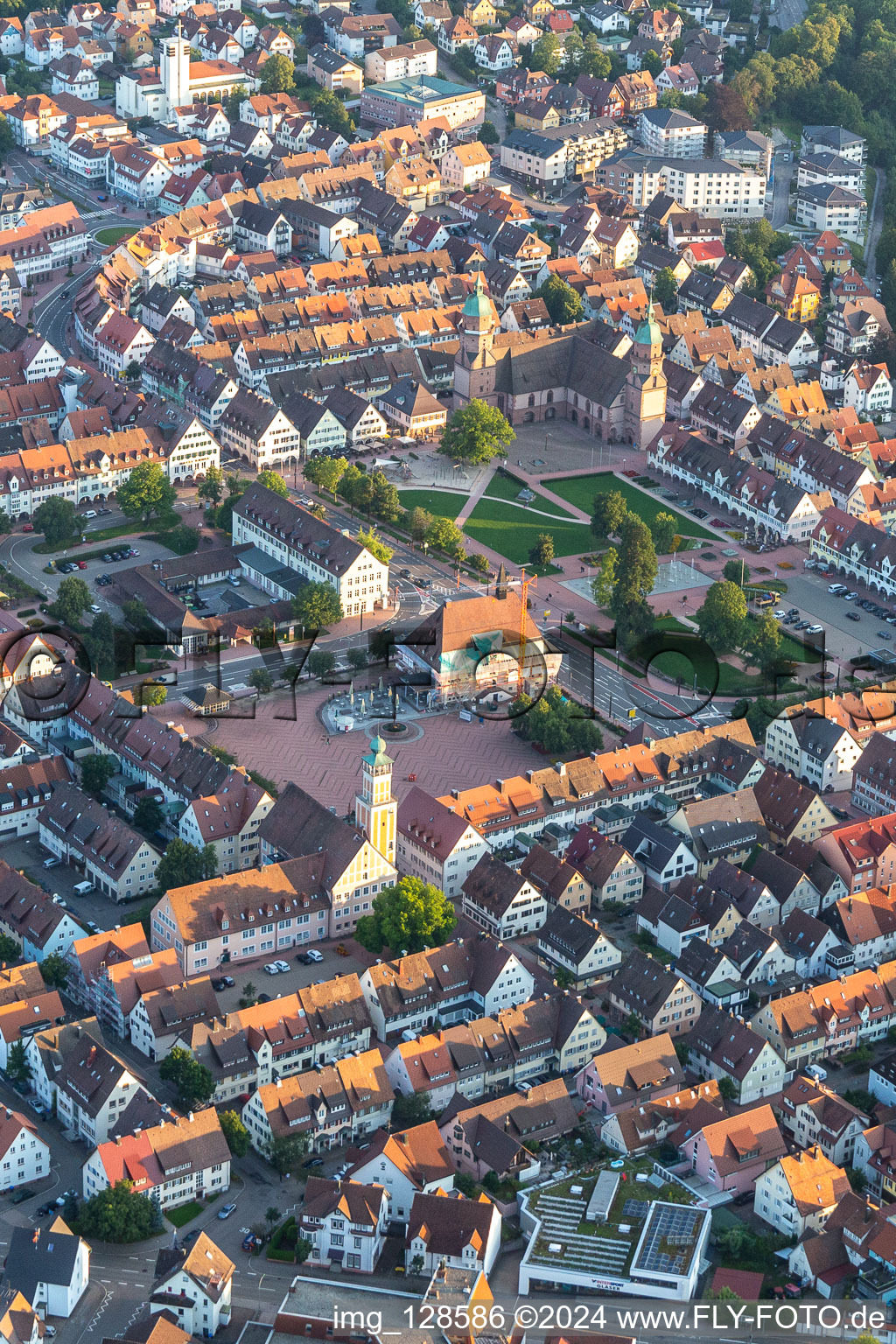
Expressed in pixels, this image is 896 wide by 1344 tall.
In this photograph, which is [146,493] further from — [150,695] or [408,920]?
[408,920]

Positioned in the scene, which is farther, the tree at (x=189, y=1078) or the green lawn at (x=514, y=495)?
the green lawn at (x=514, y=495)

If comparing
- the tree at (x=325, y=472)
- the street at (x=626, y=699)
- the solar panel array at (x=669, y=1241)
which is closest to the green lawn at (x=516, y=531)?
the tree at (x=325, y=472)

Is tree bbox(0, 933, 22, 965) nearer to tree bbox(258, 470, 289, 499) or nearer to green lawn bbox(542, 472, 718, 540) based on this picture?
tree bbox(258, 470, 289, 499)

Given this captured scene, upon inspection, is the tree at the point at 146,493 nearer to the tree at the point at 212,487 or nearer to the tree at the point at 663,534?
the tree at the point at 212,487

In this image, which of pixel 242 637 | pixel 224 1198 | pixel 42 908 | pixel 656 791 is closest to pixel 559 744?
pixel 656 791

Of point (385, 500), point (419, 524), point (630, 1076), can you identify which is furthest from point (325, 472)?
point (630, 1076)

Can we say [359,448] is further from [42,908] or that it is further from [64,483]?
[42,908]

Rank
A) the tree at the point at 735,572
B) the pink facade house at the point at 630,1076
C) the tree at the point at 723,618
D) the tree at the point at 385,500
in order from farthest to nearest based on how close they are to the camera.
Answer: the tree at the point at 385,500 < the tree at the point at 735,572 < the tree at the point at 723,618 < the pink facade house at the point at 630,1076
